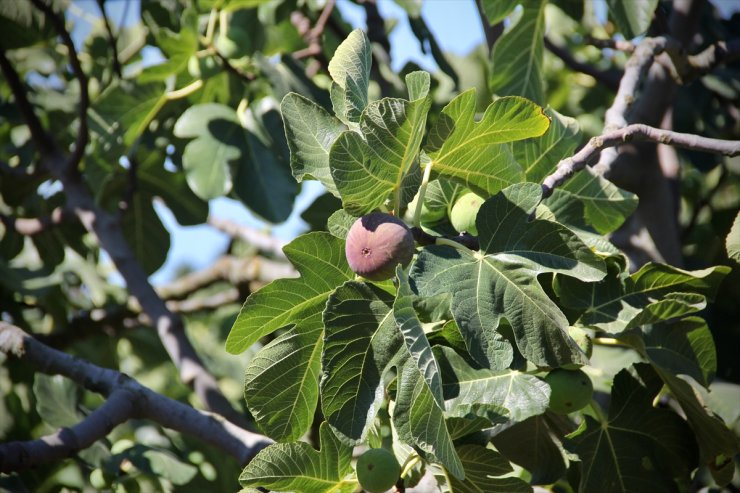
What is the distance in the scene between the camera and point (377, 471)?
3.46 feet

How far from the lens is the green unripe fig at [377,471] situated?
1.06 metres

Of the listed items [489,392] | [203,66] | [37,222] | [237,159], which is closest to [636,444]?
[489,392]

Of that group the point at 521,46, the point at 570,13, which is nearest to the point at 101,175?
the point at 521,46

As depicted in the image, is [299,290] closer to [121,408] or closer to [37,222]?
[121,408]

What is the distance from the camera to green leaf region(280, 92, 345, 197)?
108 centimetres

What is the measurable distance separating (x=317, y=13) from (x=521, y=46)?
89 cm

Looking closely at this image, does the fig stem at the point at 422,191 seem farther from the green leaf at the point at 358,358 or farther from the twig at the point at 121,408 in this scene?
the twig at the point at 121,408

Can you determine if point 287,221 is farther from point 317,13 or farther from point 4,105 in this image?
point 4,105

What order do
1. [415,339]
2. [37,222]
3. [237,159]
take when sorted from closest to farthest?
[415,339]
[237,159]
[37,222]

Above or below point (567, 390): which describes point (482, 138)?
above

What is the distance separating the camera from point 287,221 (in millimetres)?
1925

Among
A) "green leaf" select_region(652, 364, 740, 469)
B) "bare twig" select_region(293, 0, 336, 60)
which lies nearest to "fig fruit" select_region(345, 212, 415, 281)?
"green leaf" select_region(652, 364, 740, 469)

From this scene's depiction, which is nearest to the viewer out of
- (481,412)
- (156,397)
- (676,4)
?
(481,412)

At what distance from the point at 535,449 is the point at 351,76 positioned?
0.67m
